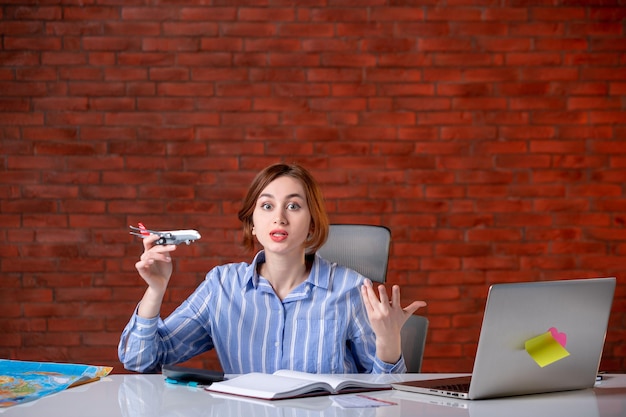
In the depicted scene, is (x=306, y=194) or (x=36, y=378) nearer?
(x=36, y=378)

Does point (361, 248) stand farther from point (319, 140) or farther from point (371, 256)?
point (319, 140)

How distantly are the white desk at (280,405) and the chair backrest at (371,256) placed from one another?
2.37 ft

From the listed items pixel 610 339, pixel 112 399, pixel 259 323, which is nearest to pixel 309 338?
pixel 259 323

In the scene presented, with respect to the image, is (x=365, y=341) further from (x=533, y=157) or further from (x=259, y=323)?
(x=533, y=157)

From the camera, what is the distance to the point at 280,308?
2.20 metres

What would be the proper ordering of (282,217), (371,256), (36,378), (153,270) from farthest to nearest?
(371,256) → (282,217) → (153,270) → (36,378)

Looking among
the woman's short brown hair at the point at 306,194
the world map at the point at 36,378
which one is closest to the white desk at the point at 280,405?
the world map at the point at 36,378

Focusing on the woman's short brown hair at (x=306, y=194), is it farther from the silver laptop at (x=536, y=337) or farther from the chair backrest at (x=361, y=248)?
the silver laptop at (x=536, y=337)

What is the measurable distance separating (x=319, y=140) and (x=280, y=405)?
234 centimetres

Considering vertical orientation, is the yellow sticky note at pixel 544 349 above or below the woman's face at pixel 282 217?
below

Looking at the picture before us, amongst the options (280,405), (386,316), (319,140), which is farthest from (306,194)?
(319,140)

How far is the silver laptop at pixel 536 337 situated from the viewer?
1539 mm

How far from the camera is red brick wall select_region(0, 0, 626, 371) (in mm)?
3746

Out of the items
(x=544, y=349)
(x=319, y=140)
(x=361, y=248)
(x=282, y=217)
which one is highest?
(x=319, y=140)
